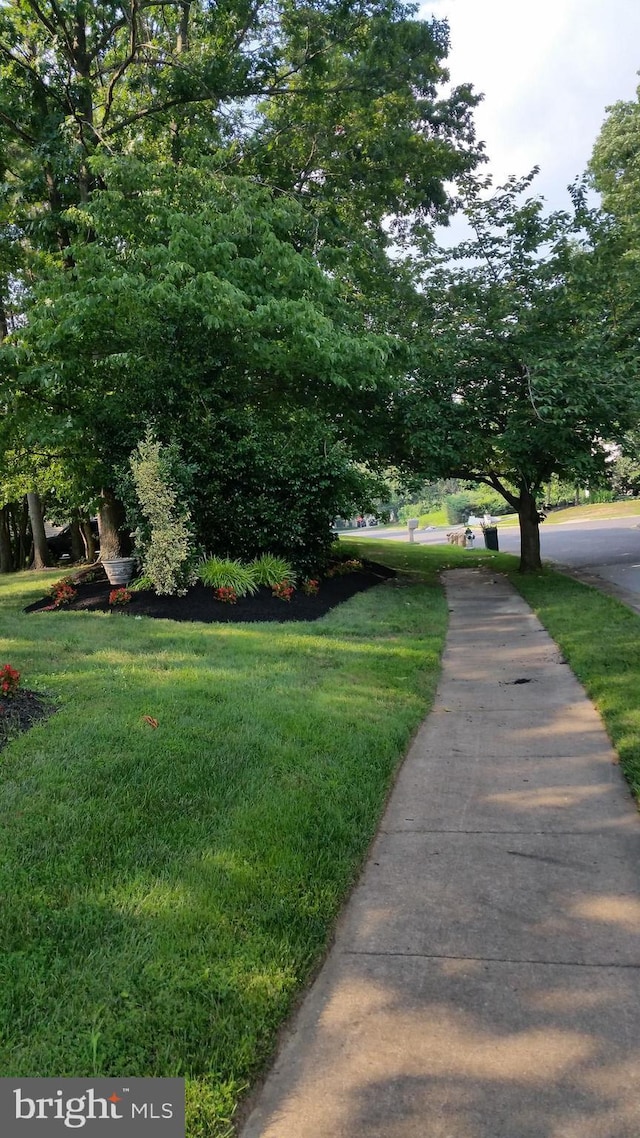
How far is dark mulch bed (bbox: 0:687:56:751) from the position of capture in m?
4.61

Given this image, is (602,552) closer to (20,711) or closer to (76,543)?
(76,543)

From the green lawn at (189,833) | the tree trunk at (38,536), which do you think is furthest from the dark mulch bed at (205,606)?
the tree trunk at (38,536)

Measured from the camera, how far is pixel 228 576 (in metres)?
10.5

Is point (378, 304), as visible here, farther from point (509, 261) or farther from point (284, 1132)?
point (284, 1132)

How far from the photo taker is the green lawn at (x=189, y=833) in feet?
7.89

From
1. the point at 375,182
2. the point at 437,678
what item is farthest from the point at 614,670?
the point at 375,182

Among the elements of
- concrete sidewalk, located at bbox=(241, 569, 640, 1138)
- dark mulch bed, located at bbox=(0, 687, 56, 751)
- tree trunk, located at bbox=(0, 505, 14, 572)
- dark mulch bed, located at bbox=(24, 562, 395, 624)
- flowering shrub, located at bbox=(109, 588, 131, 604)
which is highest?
tree trunk, located at bbox=(0, 505, 14, 572)

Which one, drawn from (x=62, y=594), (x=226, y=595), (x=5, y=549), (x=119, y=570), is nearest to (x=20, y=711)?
(x=226, y=595)

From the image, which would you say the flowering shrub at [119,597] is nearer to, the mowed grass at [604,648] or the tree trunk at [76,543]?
the mowed grass at [604,648]

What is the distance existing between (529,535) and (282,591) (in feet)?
26.5

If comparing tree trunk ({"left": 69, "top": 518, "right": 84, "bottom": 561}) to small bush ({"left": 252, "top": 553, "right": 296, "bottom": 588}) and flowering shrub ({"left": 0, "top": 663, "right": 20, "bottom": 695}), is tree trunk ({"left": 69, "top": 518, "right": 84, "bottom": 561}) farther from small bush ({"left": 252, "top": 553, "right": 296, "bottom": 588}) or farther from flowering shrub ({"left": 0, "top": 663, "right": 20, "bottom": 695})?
flowering shrub ({"left": 0, "top": 663, "right": 20, "bottom": 695})

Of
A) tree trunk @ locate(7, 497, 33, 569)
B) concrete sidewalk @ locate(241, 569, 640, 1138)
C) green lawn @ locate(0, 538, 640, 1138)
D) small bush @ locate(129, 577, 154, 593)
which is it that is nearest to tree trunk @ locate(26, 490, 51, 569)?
tree trunk @ locate(7, 497, 33, 569)

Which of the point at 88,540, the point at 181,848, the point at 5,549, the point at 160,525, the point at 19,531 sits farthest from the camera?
the point at 19,531

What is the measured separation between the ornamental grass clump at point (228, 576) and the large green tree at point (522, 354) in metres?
4.63
